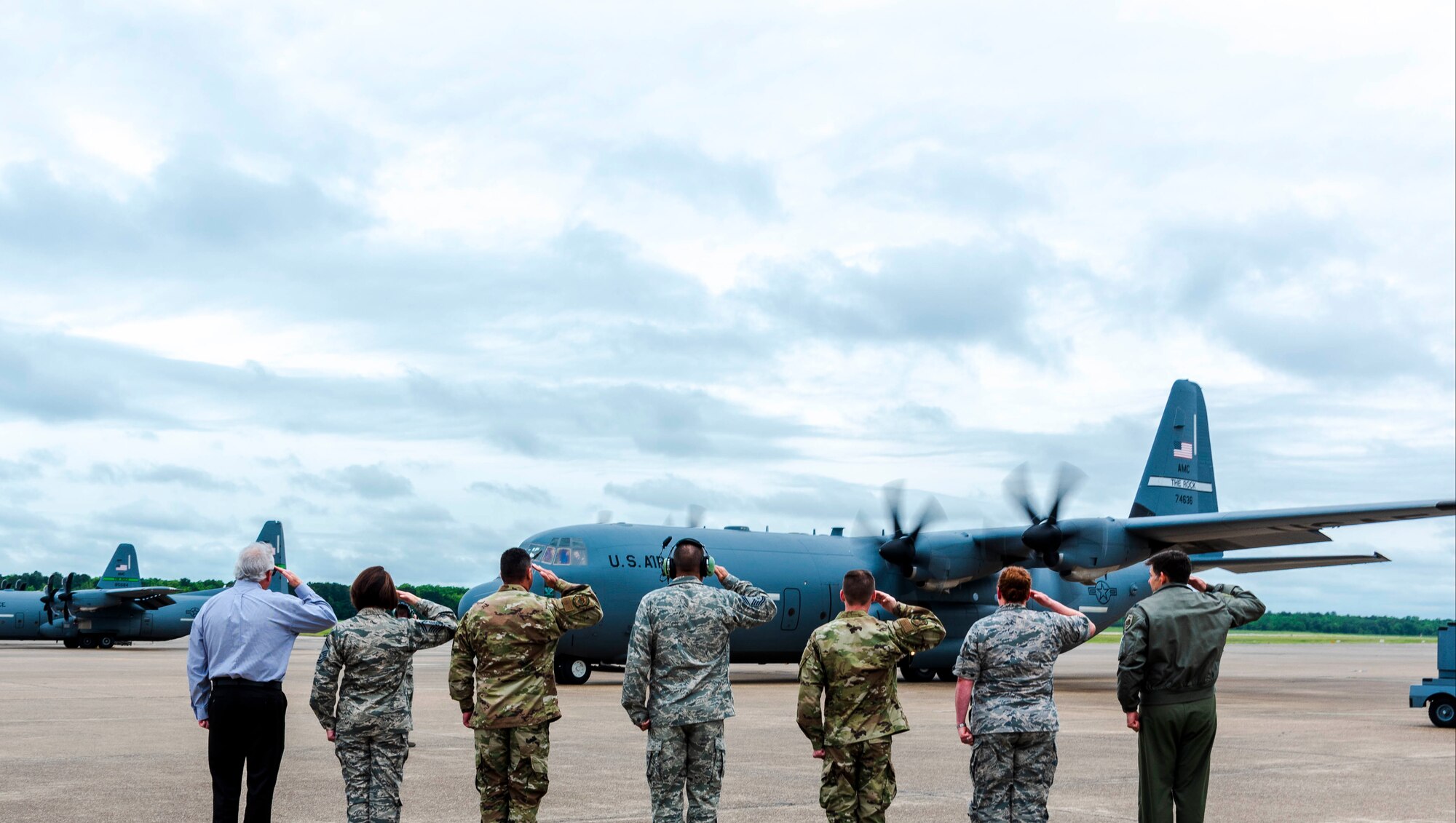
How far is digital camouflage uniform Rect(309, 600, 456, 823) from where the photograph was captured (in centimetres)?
741

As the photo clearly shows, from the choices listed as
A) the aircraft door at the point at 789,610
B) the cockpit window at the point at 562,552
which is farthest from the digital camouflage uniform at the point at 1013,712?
the aircraft door at the point at 789,610

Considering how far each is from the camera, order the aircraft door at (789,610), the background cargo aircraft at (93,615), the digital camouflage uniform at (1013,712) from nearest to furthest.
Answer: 1. the digital camouflage uniform at (1013,712)
2. the aircraft door at (789,610)
3. the background cargo aircraft at (93,615)

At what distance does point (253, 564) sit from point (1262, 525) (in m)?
21.0

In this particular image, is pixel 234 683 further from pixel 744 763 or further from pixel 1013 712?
pixel 744 763

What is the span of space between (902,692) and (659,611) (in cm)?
1814

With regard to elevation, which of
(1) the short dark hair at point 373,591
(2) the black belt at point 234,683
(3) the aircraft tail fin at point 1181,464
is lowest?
(2) the black belt at point 234,683

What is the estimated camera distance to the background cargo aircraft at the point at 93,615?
158ft

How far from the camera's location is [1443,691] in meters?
17.6

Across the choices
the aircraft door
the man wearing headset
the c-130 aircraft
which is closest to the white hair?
the man wearing headset

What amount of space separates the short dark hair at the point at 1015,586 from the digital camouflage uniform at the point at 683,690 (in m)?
1.48

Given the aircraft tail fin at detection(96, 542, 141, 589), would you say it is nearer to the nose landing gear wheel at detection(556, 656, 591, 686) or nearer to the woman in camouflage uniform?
the nose landing gear wheel at detection(556, 656, 591, 686)

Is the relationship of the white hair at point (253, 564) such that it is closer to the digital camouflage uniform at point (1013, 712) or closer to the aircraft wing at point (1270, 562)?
the digital camouflage uniform at point (1013, 712)

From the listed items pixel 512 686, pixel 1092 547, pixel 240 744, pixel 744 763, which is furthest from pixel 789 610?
pixel 240 744

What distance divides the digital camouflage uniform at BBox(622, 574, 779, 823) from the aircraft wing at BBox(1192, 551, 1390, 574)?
25.0 m
